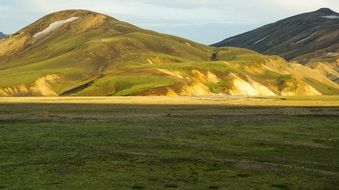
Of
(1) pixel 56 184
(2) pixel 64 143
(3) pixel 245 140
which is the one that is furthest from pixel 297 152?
(1) pixel 56 184

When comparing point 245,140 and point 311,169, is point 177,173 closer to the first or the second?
point 311,169

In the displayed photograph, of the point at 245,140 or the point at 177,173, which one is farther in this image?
the point at 245,140

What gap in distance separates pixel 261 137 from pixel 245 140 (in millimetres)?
4306

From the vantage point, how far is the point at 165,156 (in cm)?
4369

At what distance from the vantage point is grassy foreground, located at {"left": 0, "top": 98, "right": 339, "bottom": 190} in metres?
33.7

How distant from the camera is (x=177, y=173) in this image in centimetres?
3666

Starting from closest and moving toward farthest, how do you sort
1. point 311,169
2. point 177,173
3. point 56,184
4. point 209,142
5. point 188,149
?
point 56,184 < point 177,173 < point 311,169 < point 188,149 < point 209,142

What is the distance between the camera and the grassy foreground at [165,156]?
33.7 metres

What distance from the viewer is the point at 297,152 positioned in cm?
5019

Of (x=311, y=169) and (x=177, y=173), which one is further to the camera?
(x=311, y=169)

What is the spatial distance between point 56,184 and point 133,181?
15.2ft

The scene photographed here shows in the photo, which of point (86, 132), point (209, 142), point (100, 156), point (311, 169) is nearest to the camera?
point (311, 169)

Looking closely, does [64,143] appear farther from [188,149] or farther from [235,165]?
[235,165]

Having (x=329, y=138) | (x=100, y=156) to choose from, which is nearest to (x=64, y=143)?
(x=100, y=156)
